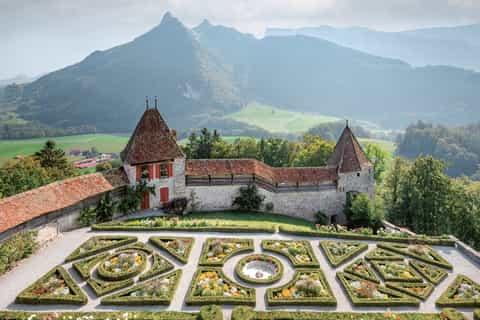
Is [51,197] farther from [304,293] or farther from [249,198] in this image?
[304,293]

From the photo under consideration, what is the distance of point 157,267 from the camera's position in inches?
933

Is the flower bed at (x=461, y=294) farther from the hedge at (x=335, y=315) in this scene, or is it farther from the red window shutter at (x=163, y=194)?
the red window shutter at (x=163, y=194)

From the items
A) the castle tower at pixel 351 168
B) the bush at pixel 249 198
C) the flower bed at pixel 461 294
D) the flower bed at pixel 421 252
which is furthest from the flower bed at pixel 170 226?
the flower bed at pixel 461 294

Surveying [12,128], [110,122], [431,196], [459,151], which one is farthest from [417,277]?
[110,122]

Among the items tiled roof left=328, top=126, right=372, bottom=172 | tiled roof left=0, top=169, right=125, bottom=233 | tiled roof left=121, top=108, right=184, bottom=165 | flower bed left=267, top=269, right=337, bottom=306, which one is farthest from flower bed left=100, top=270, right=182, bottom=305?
tiled roof left=328, top=126, right=372, bottom=172

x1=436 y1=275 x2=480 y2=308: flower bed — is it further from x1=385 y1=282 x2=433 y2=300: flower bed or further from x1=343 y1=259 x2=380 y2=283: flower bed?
x1=343 y1=259 x2=380 y2=283: flower bed

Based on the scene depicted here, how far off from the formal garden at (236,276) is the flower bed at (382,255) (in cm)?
8

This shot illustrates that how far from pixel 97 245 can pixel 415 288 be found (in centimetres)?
2231

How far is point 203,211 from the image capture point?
35.4 meters

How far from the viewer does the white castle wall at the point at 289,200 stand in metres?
35.2

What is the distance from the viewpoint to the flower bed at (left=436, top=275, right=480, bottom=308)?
2067 centimetres

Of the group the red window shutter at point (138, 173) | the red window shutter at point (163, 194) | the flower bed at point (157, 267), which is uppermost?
the red window shutter at point (138, 173)

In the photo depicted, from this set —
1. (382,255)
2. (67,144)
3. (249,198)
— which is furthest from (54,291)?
(67,144)

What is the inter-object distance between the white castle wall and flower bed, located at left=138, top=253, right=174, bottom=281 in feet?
35.2
